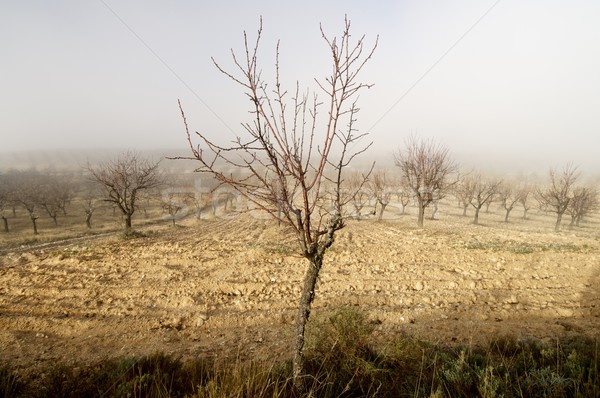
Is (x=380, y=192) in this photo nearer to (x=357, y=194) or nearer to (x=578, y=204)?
(x=357, y=194)

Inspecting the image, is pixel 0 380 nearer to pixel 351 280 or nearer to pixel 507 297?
pixel 351 280

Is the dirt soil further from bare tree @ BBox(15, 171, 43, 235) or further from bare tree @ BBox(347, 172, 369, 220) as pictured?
bare tree @ BBox(15, 171, 43, 235)

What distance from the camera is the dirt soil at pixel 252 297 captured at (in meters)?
5.79

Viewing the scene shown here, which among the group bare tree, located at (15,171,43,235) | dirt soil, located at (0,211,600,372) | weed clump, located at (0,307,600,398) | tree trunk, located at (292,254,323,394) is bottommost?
bare tree, located at (15,171,43,235)

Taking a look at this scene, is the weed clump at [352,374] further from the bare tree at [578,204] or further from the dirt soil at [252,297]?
the bare tree at [578,204]

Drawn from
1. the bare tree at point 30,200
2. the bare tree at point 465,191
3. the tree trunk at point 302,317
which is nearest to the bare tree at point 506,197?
the bare tree at point 465,191

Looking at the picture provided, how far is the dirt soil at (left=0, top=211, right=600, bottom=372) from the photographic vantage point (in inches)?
228

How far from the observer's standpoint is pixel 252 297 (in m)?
7.93

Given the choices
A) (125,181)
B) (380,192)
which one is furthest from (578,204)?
(125,181)

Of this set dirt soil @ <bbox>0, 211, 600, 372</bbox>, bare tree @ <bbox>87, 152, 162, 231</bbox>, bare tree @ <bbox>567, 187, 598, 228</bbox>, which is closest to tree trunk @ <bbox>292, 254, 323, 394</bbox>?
dirt soil @ <bbox>0, 211, 600, 372</bbox>

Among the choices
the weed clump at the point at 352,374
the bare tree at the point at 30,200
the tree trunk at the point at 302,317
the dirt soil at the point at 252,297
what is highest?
the tree trunk at the point at 302,317

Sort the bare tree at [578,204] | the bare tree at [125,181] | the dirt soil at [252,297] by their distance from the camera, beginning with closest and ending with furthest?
the dirt soil at [252,297] → the bare tree at [125,181] → the bare tree at [578,204]

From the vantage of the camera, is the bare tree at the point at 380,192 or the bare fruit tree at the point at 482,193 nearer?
the bare tree at the point at 380,192

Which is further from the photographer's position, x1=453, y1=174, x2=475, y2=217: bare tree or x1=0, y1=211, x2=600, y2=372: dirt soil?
x1=453, y1=174, x2=475, y2=217: bare tree
